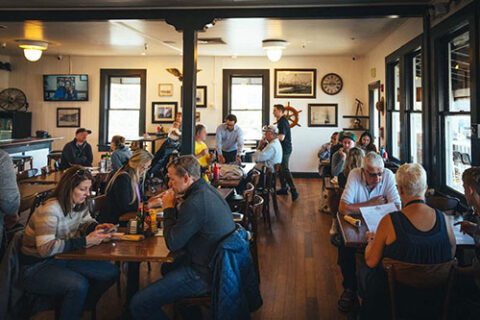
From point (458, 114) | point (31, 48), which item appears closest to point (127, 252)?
point (458, 114)

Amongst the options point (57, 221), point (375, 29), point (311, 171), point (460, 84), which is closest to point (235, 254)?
point (57, 221)

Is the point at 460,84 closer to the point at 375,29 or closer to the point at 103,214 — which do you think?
the point at 375,29

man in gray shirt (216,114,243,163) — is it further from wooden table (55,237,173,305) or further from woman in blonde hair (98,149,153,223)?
wooden table (55,237,173,305)

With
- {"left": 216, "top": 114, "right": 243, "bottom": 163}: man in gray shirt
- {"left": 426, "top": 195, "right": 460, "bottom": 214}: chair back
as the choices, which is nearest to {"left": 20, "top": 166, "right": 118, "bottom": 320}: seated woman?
{"left": 426, "top": 195, "right": 460, "bottom": 214}: chair back

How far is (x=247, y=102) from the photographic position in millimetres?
10836

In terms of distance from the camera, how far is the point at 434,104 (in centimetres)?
504

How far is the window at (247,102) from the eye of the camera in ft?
35.2

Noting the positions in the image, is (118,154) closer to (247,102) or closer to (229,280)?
(229,280)

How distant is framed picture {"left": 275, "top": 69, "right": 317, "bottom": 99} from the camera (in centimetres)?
1045

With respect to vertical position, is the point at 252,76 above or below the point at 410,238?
above

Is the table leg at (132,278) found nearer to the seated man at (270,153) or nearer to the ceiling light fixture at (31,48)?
the seated man at (270,153)

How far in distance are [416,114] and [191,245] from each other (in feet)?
15.7

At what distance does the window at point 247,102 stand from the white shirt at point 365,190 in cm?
722

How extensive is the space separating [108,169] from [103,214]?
8.92 feet
